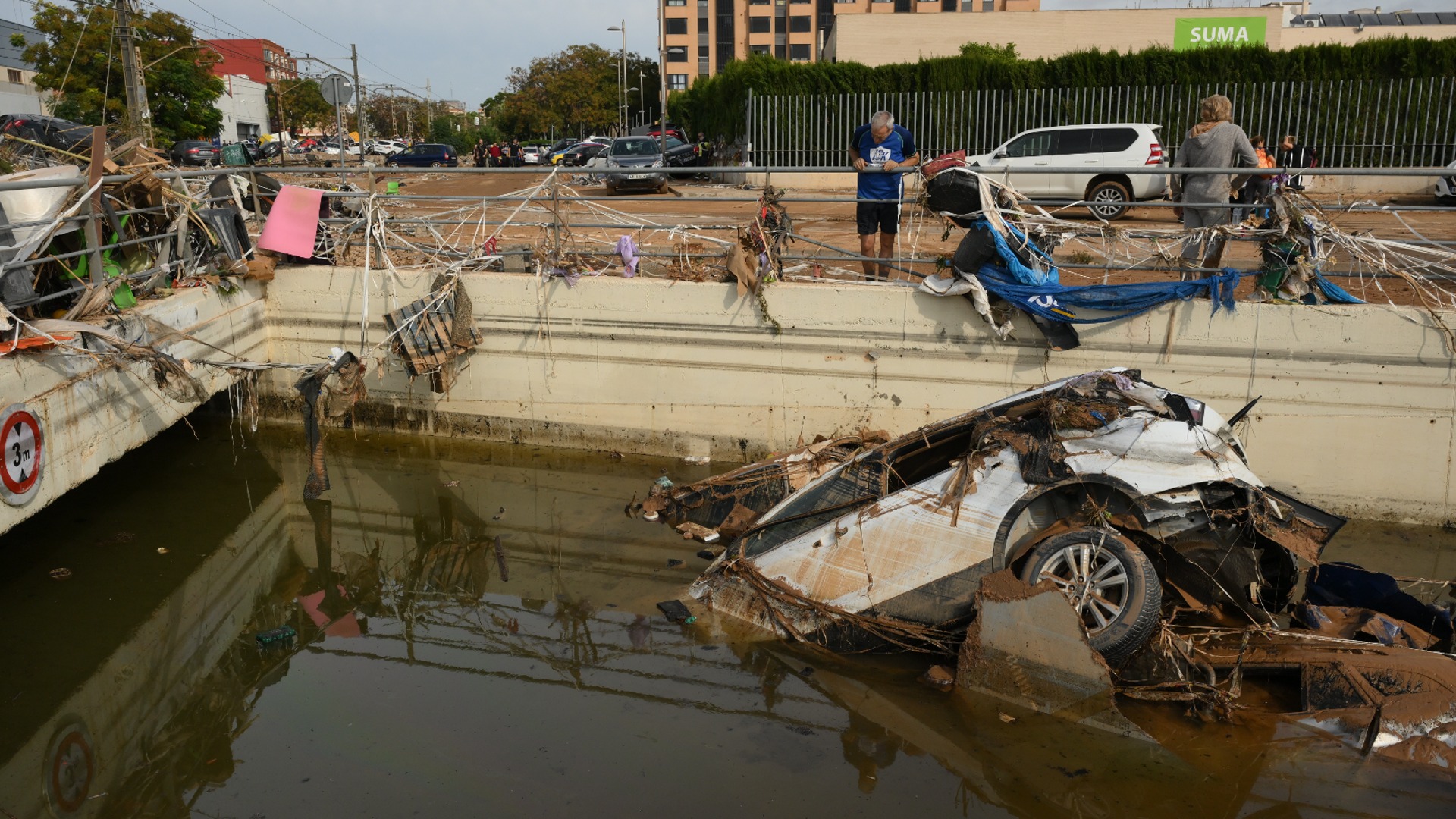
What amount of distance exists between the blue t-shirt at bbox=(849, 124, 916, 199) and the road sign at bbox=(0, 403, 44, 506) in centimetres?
671

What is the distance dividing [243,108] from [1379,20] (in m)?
68.7

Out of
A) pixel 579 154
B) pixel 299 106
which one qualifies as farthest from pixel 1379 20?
pixel 299 106

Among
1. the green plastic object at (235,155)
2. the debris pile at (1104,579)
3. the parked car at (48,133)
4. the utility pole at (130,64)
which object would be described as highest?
the utility pole at (130,64)

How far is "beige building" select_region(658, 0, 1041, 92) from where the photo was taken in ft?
282

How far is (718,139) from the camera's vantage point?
35312 mm

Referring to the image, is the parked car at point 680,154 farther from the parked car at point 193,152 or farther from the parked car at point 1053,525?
the parked car at point 1053,525

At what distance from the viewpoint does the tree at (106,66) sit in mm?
31812

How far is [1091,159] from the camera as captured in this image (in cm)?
A: 1814

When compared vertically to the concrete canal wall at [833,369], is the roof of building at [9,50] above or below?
above

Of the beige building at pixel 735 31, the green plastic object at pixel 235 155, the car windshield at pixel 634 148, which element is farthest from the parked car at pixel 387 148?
the green plastic object at pixel 235 155

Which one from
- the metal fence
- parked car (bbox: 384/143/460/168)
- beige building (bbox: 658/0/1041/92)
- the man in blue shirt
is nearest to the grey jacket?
the man in blue shirt

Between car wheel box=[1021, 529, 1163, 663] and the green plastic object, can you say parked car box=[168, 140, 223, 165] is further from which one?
car wheel box=[1021, 529, 1163, 663]

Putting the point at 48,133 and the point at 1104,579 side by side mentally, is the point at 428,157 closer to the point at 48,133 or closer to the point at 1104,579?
the point at 48,133

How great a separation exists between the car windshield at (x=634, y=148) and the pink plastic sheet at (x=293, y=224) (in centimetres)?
1870
